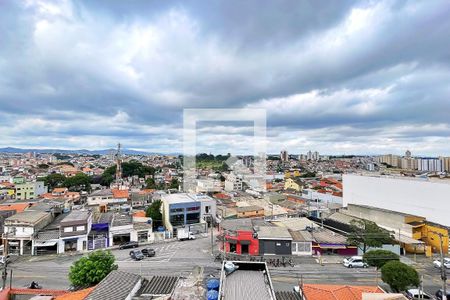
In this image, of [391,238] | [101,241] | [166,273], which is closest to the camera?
[166,273]

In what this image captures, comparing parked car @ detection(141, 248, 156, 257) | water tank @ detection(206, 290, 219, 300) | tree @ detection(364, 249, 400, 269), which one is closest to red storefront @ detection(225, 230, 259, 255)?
parked car @ detection(141, 248, 156, 257)

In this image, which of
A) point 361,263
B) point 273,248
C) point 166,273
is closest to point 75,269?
point 166,273

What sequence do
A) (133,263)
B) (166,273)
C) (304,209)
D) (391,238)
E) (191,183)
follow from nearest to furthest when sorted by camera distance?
1. (166,273)
2. (133,263)
3. (391,238)
4. (304,209)
5. (191,183)

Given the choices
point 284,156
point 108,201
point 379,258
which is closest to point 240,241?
point 379,258

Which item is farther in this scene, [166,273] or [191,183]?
[191,183]

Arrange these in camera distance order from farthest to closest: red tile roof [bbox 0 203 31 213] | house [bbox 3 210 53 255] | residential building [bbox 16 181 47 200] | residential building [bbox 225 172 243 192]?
residential building [bbox 225 172 243 192] < residential building [bbox 16 181 47 200] < red tile roof [bbox 0 203 31 213] < house [bbox 3 210 53 255]

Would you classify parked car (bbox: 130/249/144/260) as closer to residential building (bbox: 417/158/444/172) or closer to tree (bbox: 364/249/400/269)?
tree (bbox: 364/249/400/269)

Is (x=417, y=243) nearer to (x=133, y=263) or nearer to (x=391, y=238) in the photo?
(x=391, y=238)

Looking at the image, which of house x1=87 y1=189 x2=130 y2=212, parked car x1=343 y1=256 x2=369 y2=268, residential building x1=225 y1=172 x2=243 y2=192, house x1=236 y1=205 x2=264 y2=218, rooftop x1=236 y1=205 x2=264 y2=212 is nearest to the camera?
parked car x1=343 y1=256 x2=369 y2=268
